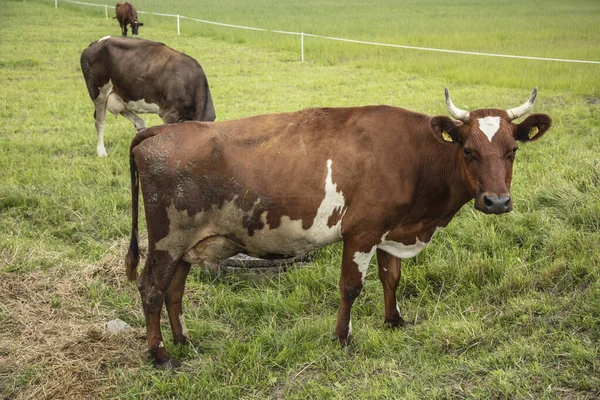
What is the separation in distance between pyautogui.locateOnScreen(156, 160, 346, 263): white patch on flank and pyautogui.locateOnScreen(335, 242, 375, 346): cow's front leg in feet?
0.54

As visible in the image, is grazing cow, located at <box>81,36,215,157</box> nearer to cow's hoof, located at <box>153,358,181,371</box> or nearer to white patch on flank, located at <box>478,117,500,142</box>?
cow's hoof, located at <box>153,358,181,371</box>

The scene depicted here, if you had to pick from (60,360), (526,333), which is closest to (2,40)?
(60,360)

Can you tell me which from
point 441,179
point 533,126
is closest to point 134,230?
point 441,179

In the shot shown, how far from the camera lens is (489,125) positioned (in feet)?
14.4

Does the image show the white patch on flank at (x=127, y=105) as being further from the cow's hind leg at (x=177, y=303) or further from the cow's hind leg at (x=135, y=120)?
the cow's hind leg at (x=177, y=303)

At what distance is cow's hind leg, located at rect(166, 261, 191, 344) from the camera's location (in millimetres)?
4969

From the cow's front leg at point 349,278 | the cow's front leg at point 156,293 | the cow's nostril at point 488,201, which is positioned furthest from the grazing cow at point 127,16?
the cow's nostril at point 488,201

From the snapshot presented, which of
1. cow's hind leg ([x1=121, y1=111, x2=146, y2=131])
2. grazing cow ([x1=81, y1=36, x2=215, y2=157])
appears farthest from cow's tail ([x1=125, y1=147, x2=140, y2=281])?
cow's hind leg ([x1=121, y1=111, x2=146, y2=131])

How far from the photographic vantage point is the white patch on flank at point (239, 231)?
15.0 ft

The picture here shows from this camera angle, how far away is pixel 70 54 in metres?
20.9

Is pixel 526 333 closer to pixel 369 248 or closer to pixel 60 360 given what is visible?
pixel 369 248

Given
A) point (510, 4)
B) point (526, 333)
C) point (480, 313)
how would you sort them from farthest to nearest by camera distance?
1. point (510, 4)
2. point (480, 313)
3. point (526, 333)

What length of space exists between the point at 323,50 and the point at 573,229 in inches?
637

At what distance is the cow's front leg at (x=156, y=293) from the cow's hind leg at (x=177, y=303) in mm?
215
